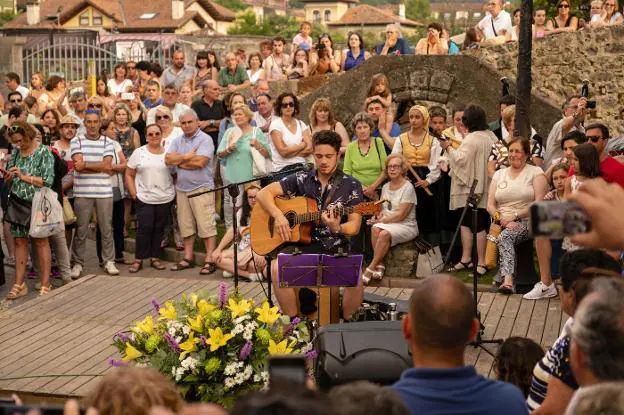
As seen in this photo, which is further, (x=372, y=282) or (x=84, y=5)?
(x=84, y=5)

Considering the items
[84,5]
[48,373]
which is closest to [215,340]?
[48,373]

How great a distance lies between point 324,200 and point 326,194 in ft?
0.16

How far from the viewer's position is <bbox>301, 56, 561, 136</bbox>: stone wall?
47.9 feet

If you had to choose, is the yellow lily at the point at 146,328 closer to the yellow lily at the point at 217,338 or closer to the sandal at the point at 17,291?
the yellow lily at the point at 217,338

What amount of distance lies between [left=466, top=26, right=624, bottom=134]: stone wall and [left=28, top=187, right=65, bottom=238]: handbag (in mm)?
5979

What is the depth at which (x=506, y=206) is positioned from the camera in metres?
10.7

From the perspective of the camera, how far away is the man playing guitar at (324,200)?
8773 mm

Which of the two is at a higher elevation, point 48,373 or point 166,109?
point 166,109

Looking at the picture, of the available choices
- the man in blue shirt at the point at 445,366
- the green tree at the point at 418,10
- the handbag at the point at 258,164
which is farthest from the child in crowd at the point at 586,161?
the green tree at the point at 418,10

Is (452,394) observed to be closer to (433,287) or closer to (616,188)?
(433,287)

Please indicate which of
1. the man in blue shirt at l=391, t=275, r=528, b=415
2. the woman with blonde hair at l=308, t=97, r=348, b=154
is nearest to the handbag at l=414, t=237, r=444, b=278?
the woman with blonde hair at l=308, t=97, r=348, b=154

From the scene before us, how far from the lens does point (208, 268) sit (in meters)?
12.1

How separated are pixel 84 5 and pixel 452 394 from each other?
92.0 m

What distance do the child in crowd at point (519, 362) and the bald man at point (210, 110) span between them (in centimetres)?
832
